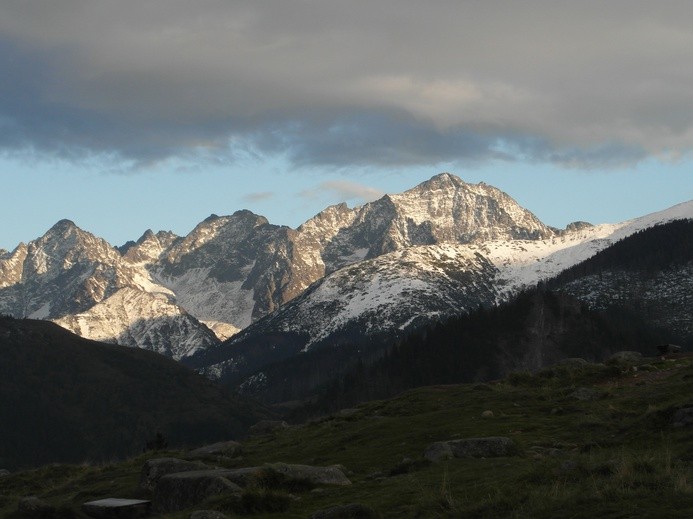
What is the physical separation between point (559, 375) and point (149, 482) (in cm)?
2572

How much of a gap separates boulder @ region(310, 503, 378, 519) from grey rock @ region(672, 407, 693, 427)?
11.3m

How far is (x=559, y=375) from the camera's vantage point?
5462 centimetres

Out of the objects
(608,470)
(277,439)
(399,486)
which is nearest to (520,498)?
(608,470)

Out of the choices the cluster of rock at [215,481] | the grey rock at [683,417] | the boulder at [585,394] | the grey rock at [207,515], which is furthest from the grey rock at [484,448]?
the boulder at [585,394]

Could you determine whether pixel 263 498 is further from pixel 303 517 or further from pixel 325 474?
pixel 325 474

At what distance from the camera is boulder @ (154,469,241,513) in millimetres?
30000

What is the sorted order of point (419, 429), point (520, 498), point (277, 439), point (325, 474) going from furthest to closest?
point (277, 439) → point (419, 429) → point (325, 474) → point (520, 498)

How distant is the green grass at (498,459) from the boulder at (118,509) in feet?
5.44

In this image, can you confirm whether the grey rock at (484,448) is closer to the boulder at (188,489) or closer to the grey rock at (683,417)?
the grey rock at (683,417)

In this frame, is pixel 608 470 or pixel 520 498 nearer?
pixel 520 498

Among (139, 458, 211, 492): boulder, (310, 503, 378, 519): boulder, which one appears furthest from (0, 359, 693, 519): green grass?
(310, 503, 378, 519): boulder

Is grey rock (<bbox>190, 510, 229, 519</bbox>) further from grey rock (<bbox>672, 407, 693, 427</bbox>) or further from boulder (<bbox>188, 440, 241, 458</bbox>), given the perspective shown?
boulder (<bbox>188, 440, 241, 458</bbox>)

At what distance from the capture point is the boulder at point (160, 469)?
36938 mm

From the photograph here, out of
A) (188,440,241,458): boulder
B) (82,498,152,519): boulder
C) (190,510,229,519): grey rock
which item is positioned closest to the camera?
(190,510,229,519): grey rock
